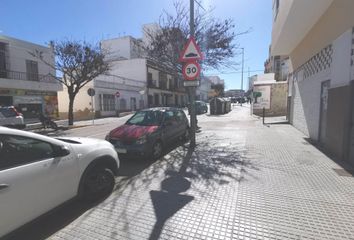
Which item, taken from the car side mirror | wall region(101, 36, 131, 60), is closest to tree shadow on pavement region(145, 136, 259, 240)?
the car side mirror

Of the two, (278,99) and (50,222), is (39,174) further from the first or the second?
(278,99)

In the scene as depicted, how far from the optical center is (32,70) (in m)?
21.4

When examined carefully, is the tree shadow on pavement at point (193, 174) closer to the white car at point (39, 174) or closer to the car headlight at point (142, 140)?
the car headlight at point (142, 140)

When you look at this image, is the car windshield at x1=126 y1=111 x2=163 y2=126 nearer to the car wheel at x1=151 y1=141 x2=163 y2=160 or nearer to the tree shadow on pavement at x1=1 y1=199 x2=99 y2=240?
the car wheel at x1=151 y1=141 x2=163 y2=160

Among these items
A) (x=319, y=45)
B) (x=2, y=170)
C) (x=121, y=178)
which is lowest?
(x=121, y=178)

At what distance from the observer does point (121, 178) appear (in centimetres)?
545

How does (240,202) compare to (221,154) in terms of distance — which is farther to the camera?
(221,154)

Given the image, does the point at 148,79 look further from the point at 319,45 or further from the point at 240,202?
the point at 240,202

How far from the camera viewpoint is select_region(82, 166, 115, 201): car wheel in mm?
4035

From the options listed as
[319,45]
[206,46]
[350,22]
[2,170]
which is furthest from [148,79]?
[2,170]

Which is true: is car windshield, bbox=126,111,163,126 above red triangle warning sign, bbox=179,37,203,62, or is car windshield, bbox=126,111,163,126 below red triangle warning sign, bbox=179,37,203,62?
below

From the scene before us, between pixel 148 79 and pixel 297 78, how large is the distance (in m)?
30.3

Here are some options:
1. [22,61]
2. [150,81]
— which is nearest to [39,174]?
[22,61]

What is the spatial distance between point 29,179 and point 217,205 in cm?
276
